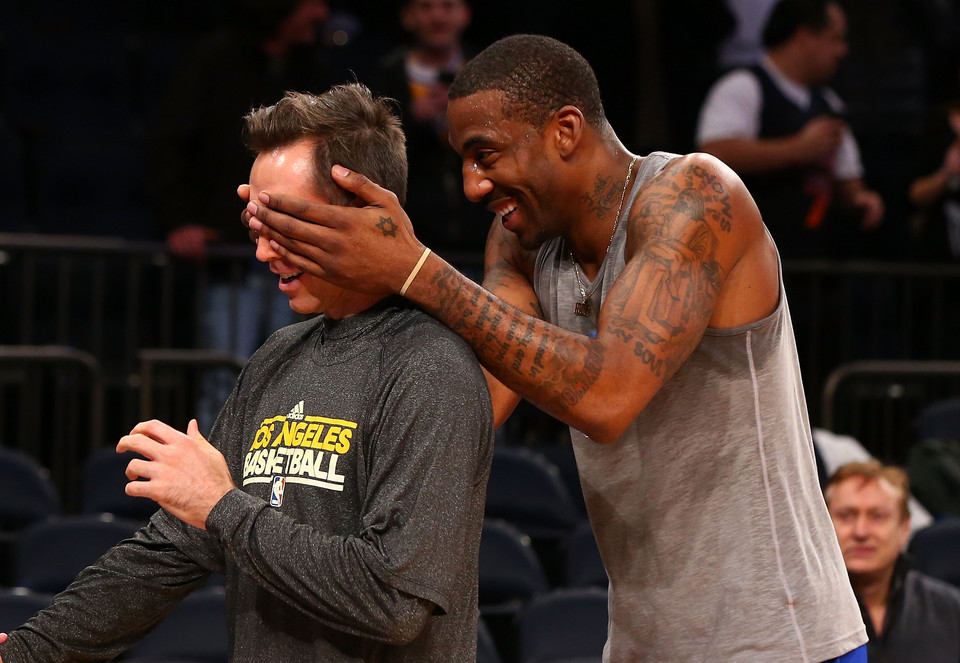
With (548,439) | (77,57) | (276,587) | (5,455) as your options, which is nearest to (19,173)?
(77,57)

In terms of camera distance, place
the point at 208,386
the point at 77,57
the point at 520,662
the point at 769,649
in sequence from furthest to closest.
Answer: the point at 77,57 < the point at 208,386 < the point at 520,662 < the point at 769,649

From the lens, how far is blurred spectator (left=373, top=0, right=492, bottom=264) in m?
5.88

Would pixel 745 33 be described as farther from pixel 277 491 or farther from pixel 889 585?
pixel 277 491

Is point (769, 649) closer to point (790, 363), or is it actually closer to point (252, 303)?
point (790, 363)

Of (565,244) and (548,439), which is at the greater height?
(565,244)

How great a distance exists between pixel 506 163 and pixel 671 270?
390 mm

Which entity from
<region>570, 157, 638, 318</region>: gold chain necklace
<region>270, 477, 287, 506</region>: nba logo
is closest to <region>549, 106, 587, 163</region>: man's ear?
<region>570, 157, 638, 318</region>: gold chain necklace

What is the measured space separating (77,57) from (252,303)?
269cm

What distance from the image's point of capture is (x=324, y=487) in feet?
6.50

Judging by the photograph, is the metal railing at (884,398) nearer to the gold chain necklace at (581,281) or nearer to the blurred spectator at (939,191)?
the blurred spectator at (939,191)

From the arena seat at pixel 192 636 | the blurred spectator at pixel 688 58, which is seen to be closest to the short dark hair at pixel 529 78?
the arena seat at pixel 192 636

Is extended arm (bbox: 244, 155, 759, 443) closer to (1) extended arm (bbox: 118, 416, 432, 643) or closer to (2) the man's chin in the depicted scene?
(2) the man's chin

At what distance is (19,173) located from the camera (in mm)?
6871

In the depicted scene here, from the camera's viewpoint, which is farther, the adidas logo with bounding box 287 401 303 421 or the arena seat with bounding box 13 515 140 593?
the arena seat with bounding box 13 515 140 593
